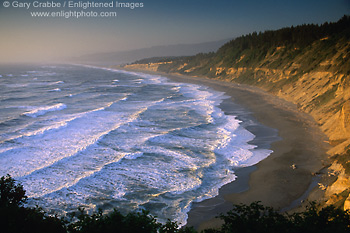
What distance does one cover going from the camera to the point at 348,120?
23.0 meters

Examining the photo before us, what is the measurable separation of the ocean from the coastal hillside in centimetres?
681

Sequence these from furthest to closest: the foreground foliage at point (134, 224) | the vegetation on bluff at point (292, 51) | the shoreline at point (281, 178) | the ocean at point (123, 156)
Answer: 1. the vegetation on bluff at point (292, 51)
2. the ocean at point (123, 156)
3. the shoreline at point (281, 178)
4. the foreground foliage at point (134, 224)

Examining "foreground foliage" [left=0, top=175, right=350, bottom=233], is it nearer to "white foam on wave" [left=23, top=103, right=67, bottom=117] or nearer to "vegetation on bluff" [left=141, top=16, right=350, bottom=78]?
"white foam on wave" [left=23, top=103, right=67, bottom=117]

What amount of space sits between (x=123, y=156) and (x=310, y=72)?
4019 centimetres

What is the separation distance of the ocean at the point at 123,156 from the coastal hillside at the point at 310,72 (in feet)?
22.3

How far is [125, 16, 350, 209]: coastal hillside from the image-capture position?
75.0ft

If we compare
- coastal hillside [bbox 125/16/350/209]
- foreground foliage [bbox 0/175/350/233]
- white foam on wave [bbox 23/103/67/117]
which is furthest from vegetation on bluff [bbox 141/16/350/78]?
white foam on wave [bbox 23/103/67/117]

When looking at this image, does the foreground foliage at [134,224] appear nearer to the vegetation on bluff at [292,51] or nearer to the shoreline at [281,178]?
the shoreline at [281,178]

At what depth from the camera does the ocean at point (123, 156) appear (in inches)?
663

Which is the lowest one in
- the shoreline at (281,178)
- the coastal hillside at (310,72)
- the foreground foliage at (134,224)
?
the shoreline at (281,178)

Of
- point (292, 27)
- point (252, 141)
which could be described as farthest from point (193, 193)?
point (292, 27)

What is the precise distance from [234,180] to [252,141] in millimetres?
9296

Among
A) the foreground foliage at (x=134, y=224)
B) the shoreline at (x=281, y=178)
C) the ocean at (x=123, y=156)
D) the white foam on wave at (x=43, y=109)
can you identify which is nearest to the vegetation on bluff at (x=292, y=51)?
the shoreline at (x=281, y=178)

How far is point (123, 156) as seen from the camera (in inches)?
911
